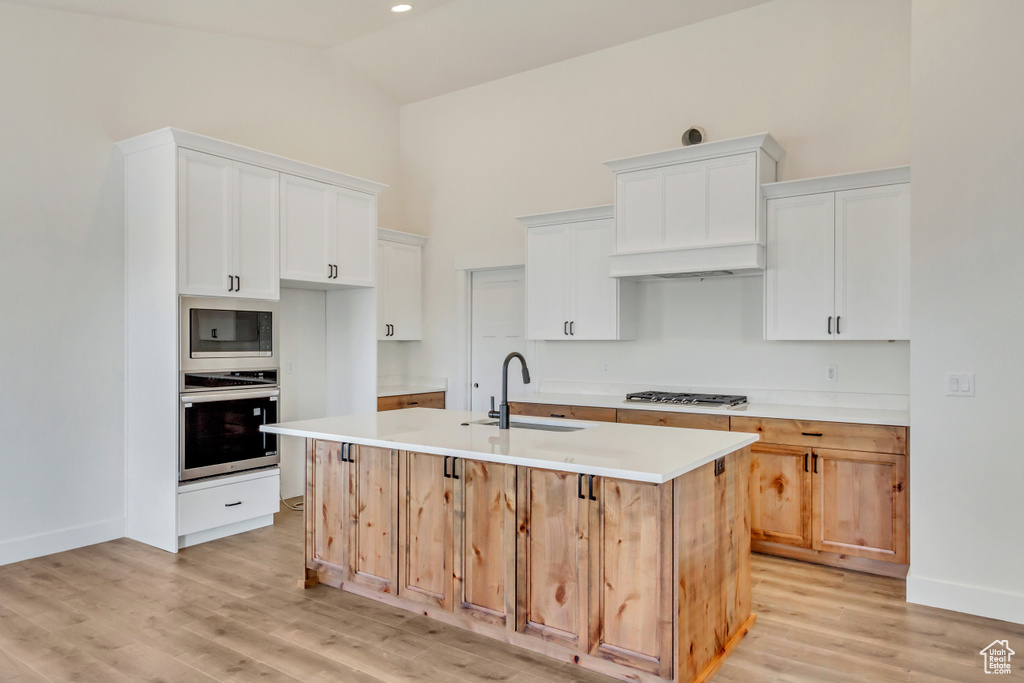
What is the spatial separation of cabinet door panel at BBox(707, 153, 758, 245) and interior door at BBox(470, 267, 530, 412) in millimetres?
2055

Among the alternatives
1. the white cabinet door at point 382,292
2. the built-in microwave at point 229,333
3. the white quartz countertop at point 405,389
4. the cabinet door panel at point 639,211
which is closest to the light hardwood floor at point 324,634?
the built-in microwave at point 229,333

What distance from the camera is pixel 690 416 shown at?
4.13m

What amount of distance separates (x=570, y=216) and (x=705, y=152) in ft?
3.89

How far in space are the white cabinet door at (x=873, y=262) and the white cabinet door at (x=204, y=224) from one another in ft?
12.7

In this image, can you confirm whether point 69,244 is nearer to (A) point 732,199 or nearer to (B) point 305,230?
(B) point 305,230

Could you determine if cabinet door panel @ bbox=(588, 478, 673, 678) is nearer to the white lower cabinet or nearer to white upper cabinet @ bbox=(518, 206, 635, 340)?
white upper cabinet @ bbox=(518, 206, 635, 340)

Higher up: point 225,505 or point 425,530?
point 425,530

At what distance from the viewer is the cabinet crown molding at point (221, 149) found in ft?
12.8

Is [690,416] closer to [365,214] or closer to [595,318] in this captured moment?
[595,318]

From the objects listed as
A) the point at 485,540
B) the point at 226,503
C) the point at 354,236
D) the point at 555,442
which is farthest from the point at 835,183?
the point at 226,503

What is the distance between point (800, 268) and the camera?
13.1ft

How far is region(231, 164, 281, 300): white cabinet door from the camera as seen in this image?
13.9 feet

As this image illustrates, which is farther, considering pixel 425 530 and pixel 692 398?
pixel 692 398

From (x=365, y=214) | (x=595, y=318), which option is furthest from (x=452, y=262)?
(x=595, y=318)
